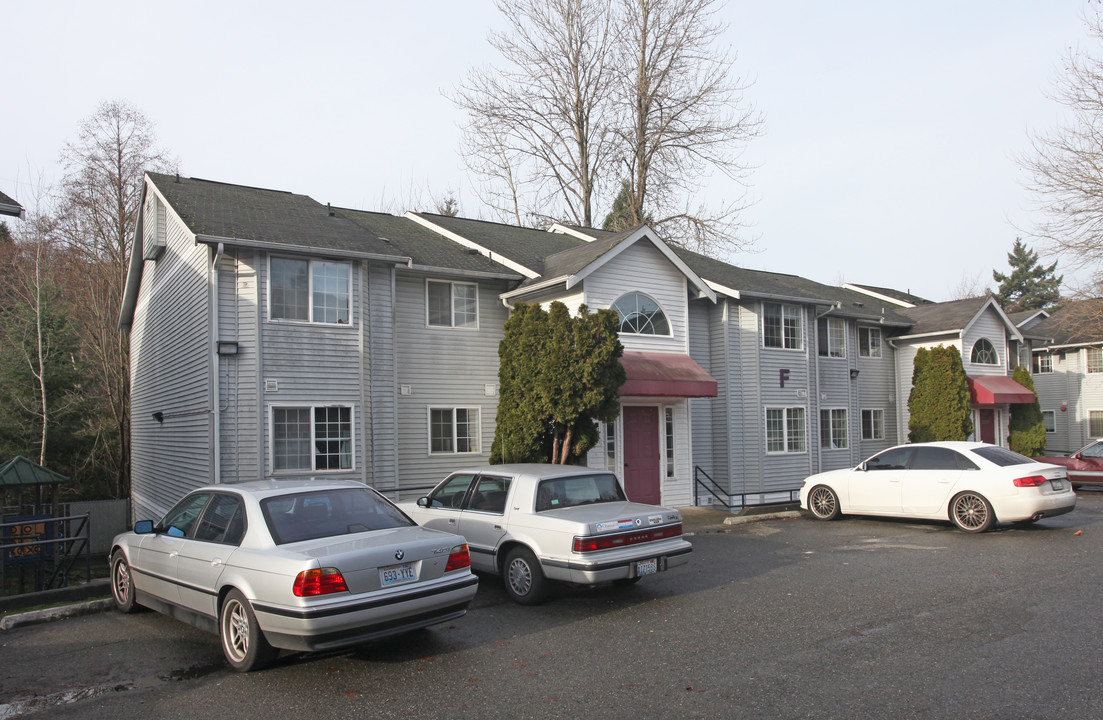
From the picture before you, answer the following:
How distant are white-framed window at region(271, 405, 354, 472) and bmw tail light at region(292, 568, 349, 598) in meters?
7.92

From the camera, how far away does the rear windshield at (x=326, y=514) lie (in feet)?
21.0

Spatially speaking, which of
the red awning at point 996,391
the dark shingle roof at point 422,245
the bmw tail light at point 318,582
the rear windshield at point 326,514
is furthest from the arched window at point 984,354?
the bmw tail light at point 318,582

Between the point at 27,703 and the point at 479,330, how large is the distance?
37.3ft

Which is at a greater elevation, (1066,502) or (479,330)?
(479,330)

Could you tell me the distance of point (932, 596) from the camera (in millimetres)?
8039

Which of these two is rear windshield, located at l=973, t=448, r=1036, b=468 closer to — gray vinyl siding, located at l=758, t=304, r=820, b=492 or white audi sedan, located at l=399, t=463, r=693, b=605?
white audi sedan, located at l=399, t=463, r=693, b=605

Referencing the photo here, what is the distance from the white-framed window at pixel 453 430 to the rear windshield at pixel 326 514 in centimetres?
833

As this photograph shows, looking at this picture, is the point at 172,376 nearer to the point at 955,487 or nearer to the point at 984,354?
the point at 955,487

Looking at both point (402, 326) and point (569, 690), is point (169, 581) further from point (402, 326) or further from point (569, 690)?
point (402, 326)

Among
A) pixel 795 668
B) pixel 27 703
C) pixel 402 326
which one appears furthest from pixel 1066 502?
pixel 27 703

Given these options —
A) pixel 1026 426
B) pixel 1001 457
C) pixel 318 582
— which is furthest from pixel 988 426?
pixel 318 582

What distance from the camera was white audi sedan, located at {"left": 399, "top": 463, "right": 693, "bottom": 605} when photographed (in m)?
7.96

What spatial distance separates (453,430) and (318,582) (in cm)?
1000

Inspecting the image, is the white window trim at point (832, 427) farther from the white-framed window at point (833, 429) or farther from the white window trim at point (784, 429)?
the white window trim at point (784, 429)
